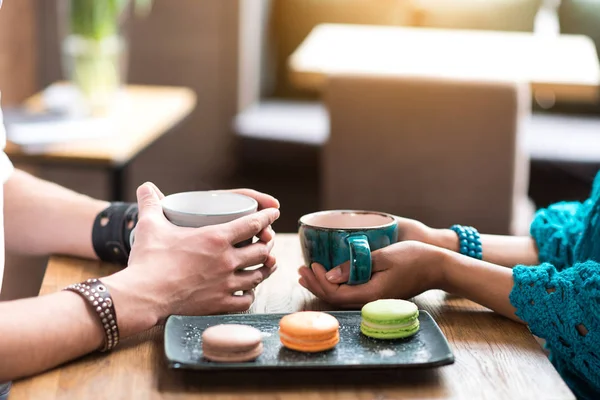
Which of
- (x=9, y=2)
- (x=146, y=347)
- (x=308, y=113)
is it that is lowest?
(x=308, y=113)

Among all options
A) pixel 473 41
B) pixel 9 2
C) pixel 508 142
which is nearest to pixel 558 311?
pixel 508 142

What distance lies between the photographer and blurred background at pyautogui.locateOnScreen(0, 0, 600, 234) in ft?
5.92

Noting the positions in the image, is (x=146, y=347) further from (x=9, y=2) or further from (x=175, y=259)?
(x=9, y=2)

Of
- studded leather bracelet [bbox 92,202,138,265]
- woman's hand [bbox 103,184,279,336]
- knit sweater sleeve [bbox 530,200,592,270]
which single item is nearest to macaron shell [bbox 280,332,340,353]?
woman's hand [bbox 103,184,279,336]

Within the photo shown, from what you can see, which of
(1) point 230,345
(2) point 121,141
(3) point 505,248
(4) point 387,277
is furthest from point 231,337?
(2) point 121,141

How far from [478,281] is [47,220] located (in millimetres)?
558

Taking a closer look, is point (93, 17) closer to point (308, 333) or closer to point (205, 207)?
point (205, 207)

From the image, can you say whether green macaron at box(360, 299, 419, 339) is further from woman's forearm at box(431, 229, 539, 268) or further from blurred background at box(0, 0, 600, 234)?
blurred background at box(0, 0, 600, 234)

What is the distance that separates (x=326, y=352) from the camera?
0.75 m

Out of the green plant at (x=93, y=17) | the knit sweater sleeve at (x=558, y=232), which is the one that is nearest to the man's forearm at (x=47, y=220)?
the knit sweater sleeve at (x=558, y=232)

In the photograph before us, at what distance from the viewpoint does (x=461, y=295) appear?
0.96 meters

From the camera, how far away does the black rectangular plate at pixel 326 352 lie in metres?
0.72

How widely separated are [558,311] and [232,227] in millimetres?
358

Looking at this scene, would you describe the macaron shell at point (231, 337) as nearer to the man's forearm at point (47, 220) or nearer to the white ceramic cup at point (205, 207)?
the white ceramic cup at point (205, 207)
